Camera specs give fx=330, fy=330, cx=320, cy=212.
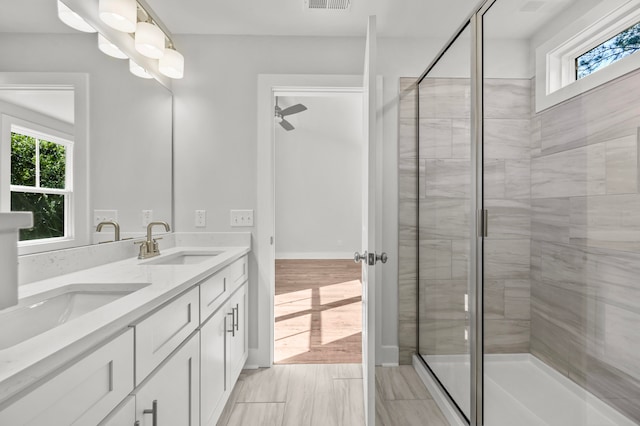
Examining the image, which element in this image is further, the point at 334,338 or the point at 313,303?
the point at 313,303

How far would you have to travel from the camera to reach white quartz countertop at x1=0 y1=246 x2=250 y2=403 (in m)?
0.56

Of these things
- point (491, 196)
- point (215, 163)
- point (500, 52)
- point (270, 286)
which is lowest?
point (270, 286)

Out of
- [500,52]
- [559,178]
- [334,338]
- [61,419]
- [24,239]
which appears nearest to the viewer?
[61,419]

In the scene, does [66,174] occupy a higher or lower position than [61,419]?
higher

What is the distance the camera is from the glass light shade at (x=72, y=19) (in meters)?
1.37

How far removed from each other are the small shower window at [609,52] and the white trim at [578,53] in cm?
1

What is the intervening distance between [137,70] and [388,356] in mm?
2425

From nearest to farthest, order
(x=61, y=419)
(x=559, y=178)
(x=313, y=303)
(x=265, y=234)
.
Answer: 1. (x=61, y=419)
2. (x=559, y=178)
3. (x=265, y=234)
4. (x=313, y=303)

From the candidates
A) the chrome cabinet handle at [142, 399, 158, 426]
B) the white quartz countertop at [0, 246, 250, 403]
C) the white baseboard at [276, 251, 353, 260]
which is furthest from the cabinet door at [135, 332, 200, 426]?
the white baseboard at [276, 251, 353, 260]

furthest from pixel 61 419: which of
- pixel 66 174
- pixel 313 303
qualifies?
pixel 313 303

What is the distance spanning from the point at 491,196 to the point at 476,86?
50cm

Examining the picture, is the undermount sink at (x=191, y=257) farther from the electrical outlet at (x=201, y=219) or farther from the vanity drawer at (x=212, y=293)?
the vanity drawer at (x=212, y=293)

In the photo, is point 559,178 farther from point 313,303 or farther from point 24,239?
point 313,303

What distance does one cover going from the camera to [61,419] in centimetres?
63
